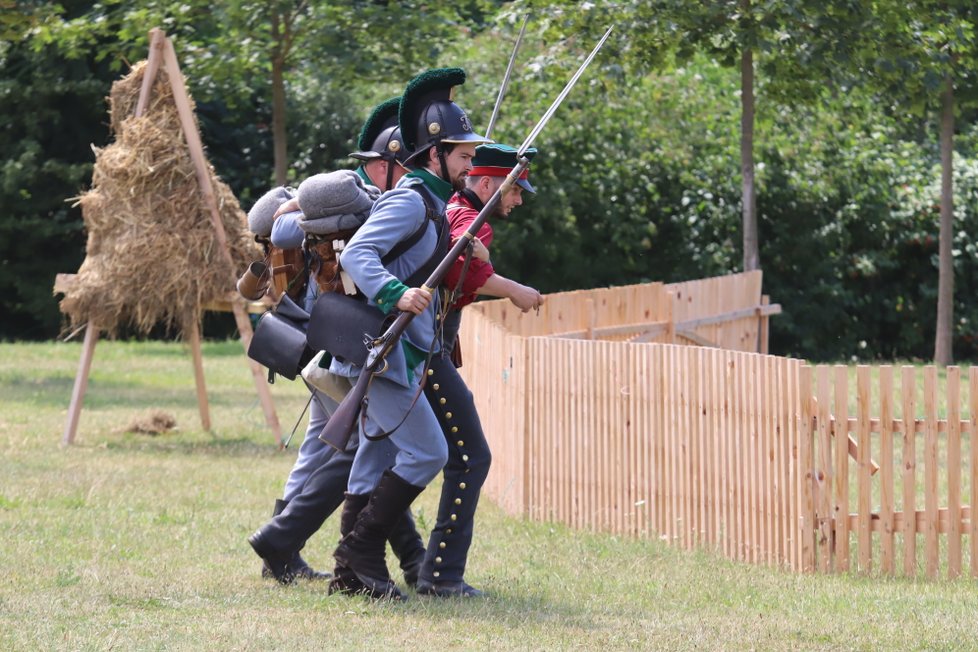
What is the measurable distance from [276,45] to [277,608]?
10.2 m

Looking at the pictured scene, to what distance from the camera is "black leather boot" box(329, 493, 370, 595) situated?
634 centimetres

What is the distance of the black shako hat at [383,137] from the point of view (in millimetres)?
6945

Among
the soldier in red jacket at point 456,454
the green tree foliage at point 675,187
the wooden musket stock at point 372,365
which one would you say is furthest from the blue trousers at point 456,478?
the green tree foliage at point 675,187

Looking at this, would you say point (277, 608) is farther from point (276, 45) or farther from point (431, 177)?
point (276, 45)

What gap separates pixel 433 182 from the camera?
247 inches

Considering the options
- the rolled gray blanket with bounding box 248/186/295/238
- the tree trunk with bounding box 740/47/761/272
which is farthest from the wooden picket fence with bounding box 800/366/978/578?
the tree trunk with bounding box 740/47/761/272

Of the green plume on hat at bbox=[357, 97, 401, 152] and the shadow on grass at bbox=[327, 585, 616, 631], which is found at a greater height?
the green plume on hat at bbox=[357, 97, 401, 152]

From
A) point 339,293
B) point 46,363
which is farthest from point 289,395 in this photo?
point 339,293

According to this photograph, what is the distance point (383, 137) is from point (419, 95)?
71cm

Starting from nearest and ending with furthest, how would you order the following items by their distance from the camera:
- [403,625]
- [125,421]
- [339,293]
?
1. [403,625]
2. [339,293]
3. [125,421]

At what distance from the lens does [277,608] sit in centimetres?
607

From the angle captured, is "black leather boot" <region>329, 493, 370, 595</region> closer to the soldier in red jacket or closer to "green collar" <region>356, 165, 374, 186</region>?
the soldier in red jacket

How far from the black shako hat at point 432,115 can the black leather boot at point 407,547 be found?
5.78 ft

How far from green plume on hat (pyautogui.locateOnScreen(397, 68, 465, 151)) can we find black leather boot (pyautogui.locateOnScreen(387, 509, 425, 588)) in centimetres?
178
